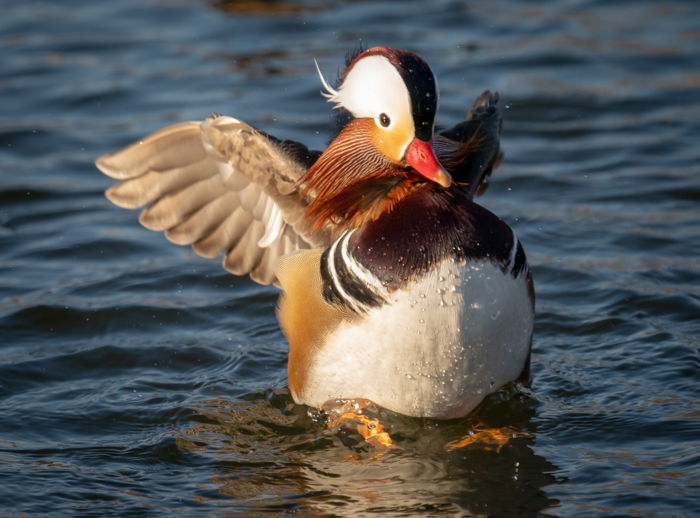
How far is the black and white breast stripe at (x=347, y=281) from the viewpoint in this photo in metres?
4.73

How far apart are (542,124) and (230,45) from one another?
363 cm

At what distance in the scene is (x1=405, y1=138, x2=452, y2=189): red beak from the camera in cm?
476

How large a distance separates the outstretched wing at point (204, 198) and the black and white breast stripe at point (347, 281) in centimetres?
77

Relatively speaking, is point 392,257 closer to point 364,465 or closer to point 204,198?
point 364,465

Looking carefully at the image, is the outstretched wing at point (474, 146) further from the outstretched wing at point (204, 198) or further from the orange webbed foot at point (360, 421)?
the orange webbed foot at point (360, 421)

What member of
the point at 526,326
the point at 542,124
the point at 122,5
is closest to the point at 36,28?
the point at 122,5

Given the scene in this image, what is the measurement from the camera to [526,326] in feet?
16.4

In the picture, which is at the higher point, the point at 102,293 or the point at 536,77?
the point at 536,77

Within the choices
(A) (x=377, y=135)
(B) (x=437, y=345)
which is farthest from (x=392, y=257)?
(A) (x=377, y=135)

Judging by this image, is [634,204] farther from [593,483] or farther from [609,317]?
[593,483]

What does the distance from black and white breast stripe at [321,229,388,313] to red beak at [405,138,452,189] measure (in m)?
0.43

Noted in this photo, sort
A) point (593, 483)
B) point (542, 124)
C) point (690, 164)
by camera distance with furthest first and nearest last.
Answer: point (542, 124) < point (690, 164) < point (593, 483)

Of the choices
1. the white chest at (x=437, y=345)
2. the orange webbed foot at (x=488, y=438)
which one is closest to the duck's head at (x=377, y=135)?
the white chest at (x=437, y=345)

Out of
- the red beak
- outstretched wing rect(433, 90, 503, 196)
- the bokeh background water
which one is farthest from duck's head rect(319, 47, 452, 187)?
the bokeh background water
